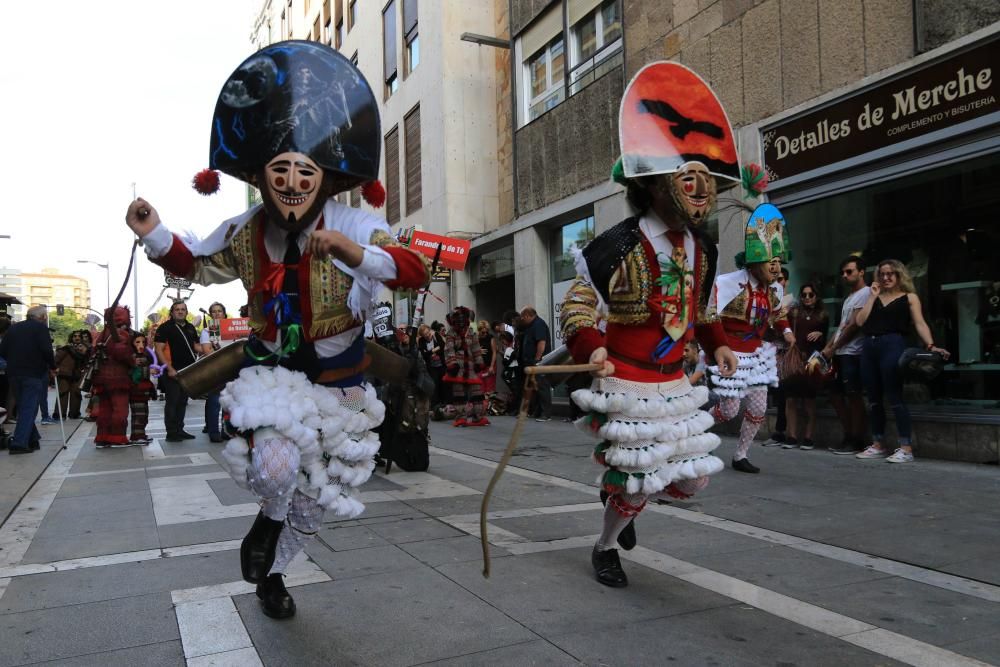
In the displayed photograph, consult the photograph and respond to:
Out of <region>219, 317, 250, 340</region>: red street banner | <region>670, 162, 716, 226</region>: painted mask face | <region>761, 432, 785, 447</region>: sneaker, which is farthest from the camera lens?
<region>219, 317, 250, 340</region>: red street banner

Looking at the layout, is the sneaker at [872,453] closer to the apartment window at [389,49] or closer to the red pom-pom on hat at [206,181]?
the red pom-pom on hat at [206,181]

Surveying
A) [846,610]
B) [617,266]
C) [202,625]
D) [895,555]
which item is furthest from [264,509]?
[895,555]

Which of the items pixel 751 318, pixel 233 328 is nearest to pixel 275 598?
pixel 751 318

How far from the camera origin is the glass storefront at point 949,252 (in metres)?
7.26

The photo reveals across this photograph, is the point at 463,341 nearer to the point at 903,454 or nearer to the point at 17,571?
the point at 903,454

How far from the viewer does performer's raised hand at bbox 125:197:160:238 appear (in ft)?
10.0

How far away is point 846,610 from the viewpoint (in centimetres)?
326

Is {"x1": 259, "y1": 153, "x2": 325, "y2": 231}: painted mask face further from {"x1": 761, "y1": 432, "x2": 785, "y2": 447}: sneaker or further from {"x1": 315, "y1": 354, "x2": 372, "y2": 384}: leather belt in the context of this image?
{"x1": 761, "y1": 432, "x2": 785, "y2": 447}: sneaker

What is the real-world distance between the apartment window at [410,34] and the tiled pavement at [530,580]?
16.6 metres

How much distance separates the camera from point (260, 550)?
10.1 feet

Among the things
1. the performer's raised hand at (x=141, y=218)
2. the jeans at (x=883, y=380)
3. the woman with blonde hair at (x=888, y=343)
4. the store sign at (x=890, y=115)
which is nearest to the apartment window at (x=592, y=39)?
the store sign at (x=890, y=115)

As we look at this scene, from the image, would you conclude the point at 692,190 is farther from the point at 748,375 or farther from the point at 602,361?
the point at 748,375

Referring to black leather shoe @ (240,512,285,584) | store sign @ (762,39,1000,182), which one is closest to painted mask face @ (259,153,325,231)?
black leather shoe @ (240,512,285,584)

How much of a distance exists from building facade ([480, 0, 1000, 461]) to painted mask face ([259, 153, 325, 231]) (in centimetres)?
626
